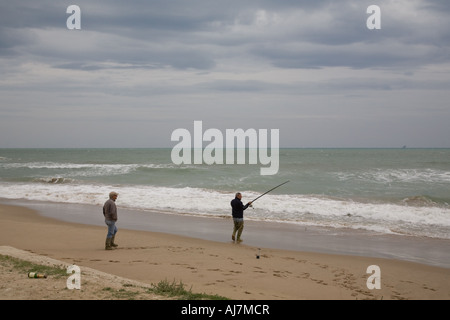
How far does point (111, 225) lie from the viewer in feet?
33.1

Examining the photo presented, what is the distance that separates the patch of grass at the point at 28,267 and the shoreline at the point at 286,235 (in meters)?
5.75

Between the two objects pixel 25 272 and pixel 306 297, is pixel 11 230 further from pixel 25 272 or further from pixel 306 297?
pixel 306 297

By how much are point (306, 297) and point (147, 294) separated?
2.70 m

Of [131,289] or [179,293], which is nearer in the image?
[179,293]

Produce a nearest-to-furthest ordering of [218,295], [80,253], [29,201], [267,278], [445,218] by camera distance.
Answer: [218,295] < [267,278] < [80,253] < [445,218] < [29,201]

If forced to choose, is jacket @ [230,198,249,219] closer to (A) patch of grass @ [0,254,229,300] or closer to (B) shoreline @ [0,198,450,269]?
(B) shoreline @ [0,198,450,269]

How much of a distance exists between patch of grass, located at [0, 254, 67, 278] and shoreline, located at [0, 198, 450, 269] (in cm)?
575

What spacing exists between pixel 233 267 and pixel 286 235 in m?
4.72

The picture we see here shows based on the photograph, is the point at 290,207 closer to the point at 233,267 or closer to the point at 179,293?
the point at 233,267

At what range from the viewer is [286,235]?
12.9m

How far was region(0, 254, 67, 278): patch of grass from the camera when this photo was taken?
6723mm

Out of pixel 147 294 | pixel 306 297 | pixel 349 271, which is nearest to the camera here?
pixel 147 294

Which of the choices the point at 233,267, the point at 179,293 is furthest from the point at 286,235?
the point at 179,293

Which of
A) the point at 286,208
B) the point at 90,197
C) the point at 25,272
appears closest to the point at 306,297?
the point at 25,272
